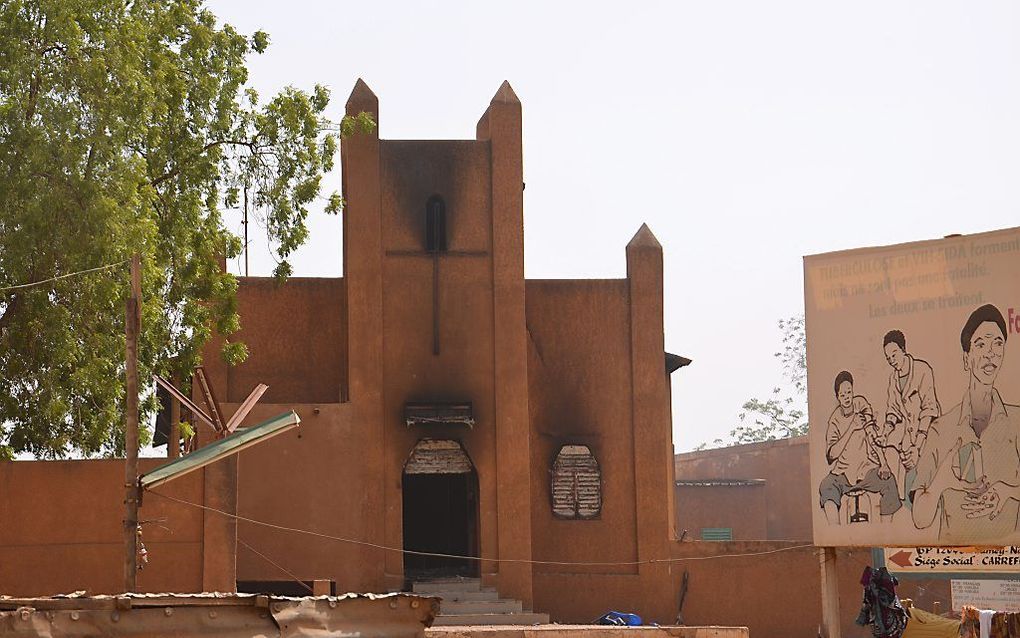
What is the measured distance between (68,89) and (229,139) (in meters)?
3.68

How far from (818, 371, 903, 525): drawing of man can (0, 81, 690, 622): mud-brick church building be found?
428 inches

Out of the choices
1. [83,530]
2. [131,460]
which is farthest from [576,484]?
[131,460]

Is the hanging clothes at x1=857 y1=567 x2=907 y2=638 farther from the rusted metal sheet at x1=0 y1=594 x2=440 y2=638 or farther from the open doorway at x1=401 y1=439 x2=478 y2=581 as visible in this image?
the open doorway at x1=401 y1=439 x2=478 y2=581

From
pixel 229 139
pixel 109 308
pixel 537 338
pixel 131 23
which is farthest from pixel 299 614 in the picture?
pixel 537 338

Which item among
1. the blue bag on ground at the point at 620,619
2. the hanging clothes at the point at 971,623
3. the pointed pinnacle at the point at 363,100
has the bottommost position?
the blue bag on ground at the point at 620,619

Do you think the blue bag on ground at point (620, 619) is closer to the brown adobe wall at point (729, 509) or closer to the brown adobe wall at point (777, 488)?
the brown adobe wall at point (777, 488)

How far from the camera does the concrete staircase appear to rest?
24.0 m

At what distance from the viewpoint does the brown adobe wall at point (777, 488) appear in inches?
1555

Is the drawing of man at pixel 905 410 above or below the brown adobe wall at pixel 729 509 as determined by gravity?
above

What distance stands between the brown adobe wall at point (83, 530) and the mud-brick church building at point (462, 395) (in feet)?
13.8

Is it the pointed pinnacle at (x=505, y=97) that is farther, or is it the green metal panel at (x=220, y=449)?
the pointed pinnacle at (x=505, y=97)

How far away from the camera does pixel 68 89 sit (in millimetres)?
21562

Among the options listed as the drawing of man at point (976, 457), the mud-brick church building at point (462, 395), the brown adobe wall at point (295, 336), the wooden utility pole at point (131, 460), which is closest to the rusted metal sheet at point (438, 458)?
the mud-brick church building at point (462, 395)

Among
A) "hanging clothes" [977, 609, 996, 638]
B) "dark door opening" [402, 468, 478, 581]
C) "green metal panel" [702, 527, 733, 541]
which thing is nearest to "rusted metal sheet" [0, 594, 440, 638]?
"hanging clothes" [977, 609, 996, 638]
